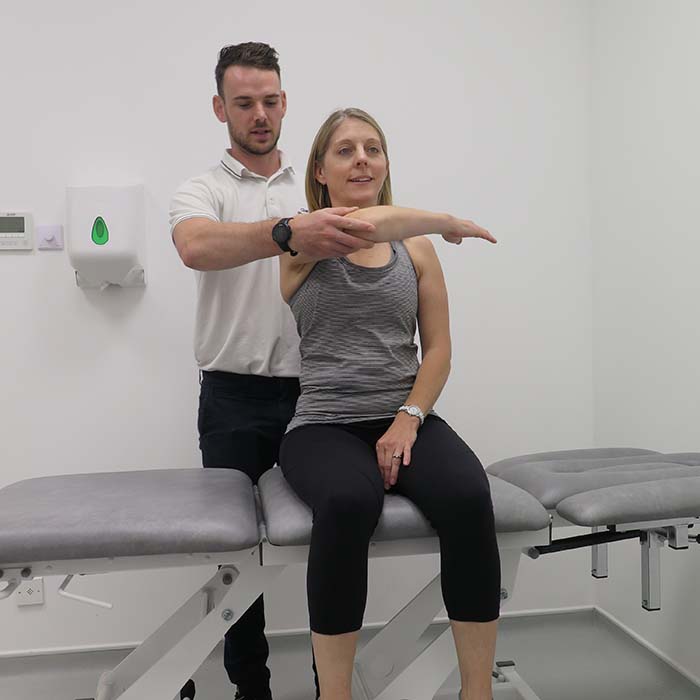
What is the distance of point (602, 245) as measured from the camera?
7.61 feet

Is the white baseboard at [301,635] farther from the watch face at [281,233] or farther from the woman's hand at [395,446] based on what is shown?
the watch face at [281,233]

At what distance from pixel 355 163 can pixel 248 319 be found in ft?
1.48

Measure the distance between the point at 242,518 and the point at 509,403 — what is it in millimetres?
1298

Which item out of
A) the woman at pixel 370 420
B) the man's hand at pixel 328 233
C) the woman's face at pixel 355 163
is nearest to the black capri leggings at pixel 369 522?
the woman at pixel 370 420

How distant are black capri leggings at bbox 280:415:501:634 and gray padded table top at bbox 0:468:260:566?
13cm

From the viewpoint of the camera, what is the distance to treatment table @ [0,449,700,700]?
118 cm

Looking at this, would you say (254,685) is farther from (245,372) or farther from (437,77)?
(437,77)

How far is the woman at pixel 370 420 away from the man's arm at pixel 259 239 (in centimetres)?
5

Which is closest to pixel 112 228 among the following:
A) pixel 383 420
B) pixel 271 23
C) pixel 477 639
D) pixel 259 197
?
pixel 259 197

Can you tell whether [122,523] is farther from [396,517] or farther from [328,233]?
[328,233]

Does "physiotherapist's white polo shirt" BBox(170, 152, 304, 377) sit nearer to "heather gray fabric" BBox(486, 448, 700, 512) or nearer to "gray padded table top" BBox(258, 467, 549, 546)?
"gray padded table top" BBox(258, 467, 549, 546)

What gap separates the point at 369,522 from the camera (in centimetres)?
120

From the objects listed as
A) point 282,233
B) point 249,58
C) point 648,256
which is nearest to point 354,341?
point 282,233

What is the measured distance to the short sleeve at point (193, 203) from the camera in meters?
1.61
